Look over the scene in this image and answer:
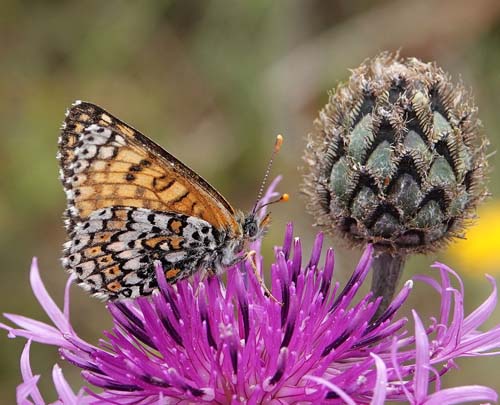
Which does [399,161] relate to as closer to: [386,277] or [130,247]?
[386,277]

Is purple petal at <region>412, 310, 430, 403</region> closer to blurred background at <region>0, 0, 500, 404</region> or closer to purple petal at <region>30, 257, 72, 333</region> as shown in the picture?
purple petal at <region>30, 257, 72, 333</region>

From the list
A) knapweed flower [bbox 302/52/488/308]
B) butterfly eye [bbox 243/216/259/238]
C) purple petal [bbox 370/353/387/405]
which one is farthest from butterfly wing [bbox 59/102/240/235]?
purple petal [bbox 370/353/387/405]

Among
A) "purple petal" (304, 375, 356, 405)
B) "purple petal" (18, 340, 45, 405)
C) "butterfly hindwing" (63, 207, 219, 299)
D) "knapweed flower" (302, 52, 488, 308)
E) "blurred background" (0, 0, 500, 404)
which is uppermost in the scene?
"blurred background" (0, 0, 500, 404)

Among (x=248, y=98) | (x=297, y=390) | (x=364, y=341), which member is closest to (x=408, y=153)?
(x=364, y=341)

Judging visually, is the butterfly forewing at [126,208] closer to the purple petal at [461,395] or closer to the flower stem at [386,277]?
the flower stem at [386,277]

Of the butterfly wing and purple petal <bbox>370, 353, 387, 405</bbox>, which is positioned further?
the butterfly wing

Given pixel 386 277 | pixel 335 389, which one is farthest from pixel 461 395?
pixel 386 277

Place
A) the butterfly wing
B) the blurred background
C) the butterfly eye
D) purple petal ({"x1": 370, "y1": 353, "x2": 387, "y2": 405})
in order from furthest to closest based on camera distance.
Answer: the blurred background
the butterfly eye
the butterfly wing
purple petal ({"x1": 370, "y1": 353, "x2": 387, "y2": 405})

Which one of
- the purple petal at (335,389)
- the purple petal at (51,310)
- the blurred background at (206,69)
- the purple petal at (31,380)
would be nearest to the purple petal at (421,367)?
the purple petal at (335,389)
